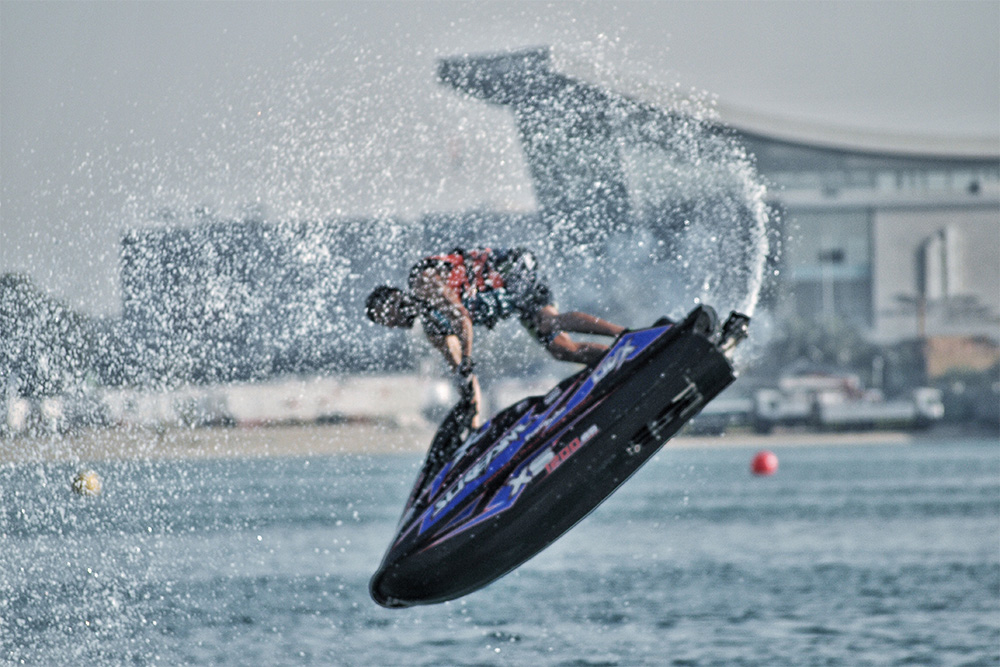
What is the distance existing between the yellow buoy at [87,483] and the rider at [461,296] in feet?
13.6

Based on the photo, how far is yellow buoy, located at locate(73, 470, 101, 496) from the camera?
977 centimetres

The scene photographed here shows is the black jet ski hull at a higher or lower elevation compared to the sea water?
higher

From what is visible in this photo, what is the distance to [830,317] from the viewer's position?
68.5m

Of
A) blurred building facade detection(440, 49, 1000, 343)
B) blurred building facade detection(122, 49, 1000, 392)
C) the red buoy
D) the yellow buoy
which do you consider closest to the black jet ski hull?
blurred building facade detection(122, 49, 1000, 392)

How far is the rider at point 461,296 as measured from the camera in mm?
6500

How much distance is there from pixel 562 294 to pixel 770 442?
44507mm

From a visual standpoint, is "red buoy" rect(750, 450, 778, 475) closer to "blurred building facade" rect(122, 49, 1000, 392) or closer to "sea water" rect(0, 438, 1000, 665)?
"sea water" rect(0, 438, 1000, 665)

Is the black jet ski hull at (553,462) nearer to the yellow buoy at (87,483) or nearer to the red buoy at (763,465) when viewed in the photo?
the yellow buoy at (87,483)

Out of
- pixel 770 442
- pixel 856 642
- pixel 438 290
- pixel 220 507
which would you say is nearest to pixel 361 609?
pixel 856 642

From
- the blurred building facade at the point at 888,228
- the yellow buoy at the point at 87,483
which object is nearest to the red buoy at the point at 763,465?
the blurred building facade at the point at 888,228

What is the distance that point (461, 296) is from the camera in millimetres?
6551

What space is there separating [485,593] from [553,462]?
7.39 metres

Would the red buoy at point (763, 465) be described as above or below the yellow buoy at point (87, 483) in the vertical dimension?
below

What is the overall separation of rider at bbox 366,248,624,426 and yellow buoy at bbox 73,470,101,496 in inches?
163
